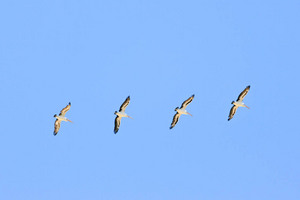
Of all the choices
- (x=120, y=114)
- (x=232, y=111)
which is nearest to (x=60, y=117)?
(x=120, y=114)

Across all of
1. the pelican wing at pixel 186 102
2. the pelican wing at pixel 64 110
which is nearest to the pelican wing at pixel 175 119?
the pelican wing at pixel 186 102

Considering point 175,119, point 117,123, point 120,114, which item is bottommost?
point 117,123

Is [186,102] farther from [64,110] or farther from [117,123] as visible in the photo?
[64,110]

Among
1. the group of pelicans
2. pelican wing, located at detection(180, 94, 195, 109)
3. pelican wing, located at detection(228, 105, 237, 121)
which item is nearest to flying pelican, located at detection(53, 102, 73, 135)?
the group of pelicans

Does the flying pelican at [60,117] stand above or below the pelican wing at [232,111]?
below

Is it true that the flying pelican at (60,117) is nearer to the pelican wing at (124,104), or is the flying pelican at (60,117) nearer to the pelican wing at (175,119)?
the pelican wing at (124,104)

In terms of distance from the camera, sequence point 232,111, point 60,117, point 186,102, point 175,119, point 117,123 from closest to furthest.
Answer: point 60,117 → point 186,102 → point 117,123 → point 175,119 → point 232,111

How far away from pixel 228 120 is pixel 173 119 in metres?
6.57

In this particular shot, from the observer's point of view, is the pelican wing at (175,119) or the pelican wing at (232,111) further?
the pelican wing at (232,111)

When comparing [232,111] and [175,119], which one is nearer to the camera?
[175,119]

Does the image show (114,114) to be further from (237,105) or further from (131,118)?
(237,105)

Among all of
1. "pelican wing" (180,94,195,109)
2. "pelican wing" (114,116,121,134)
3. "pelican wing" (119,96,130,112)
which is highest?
"pelican wing" (180,94,195,109)

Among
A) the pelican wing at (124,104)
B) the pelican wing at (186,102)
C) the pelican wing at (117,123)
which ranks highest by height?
the pelican wing at (186,102)

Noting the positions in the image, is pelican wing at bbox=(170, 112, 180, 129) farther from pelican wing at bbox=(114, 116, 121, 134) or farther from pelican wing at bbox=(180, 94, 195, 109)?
pelican wing at bbox=(114, 116, 121, 134)
